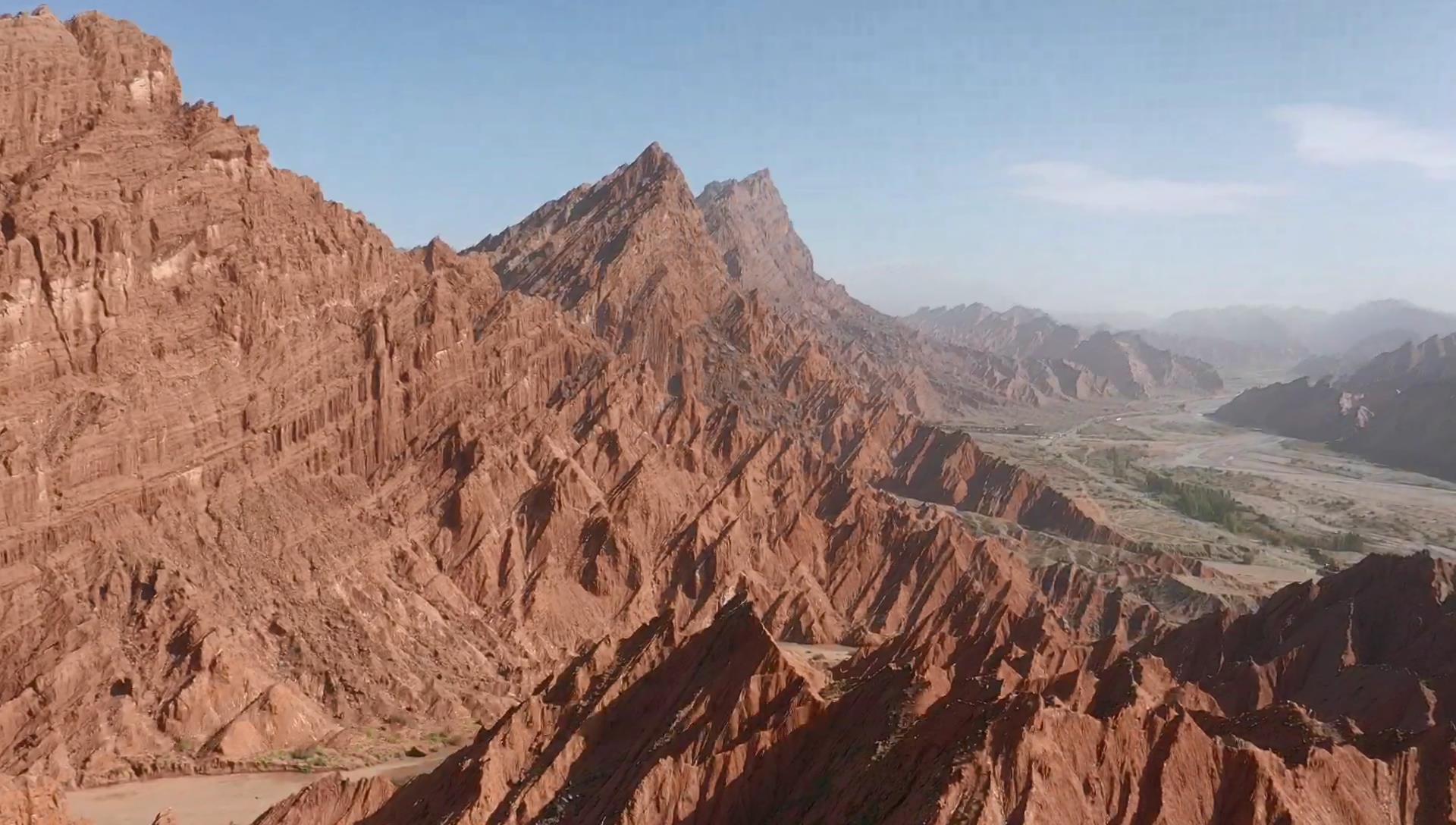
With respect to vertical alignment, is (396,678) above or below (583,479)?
below

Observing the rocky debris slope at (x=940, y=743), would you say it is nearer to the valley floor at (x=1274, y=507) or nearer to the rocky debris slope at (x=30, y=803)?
the rocky debris slope at (x=30, y=803)

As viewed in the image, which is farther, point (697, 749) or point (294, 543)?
point (294, 543)

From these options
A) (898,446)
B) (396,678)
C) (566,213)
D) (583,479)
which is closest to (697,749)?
(396,678)

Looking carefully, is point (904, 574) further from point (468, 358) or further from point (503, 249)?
point (503, 249)

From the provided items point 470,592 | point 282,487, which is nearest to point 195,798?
point 282,487

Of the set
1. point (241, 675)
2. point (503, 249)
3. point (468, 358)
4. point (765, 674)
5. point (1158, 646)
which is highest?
point (503, 249)

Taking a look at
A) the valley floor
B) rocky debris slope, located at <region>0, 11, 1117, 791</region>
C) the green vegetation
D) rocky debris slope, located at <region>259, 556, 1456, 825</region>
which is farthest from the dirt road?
the green vegetation
